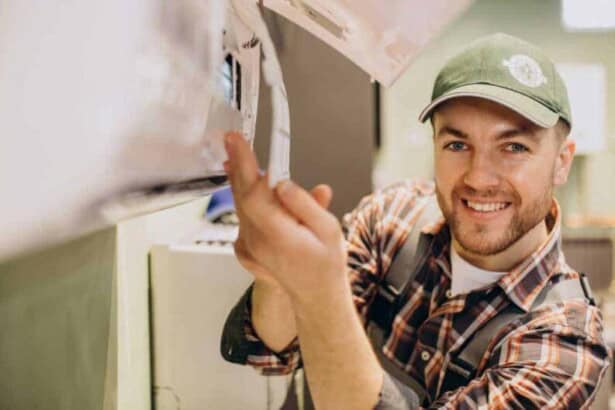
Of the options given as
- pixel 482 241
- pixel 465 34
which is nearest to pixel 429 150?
pixel 465 34

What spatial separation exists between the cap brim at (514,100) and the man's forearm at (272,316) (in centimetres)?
41

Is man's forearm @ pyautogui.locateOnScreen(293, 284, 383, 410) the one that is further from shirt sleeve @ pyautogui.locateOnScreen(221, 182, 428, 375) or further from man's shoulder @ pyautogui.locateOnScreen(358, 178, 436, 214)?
man's shoulder @ pyautogui.locateOnScreen(358, 178, 436, 214)

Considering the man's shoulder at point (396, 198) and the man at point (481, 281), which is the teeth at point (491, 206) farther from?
the man's shoulder at point (396, 198)

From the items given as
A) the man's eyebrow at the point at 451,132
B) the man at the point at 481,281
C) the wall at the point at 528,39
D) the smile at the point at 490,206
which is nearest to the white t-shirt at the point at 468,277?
the man at the point at 481,281

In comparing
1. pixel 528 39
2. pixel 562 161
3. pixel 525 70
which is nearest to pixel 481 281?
pixel 562 161

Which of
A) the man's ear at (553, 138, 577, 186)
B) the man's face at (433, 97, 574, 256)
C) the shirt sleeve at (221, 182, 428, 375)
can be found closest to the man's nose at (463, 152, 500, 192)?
the man's face at (433, 97, 574, 256)

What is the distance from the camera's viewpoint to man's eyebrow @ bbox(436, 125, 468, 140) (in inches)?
33.8

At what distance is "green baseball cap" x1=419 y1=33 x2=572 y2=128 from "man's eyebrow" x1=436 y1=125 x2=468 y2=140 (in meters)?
0.04

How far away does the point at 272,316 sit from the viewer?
2.52 ft

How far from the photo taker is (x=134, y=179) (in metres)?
0.31

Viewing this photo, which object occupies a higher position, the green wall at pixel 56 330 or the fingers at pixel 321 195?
the fingers at pixel 321 195

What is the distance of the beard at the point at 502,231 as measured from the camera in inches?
34.8

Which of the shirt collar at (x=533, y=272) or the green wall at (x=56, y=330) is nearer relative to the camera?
the green wall at (x=56, y=330)

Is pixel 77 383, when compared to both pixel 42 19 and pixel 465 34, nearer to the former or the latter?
pixel 42 19
